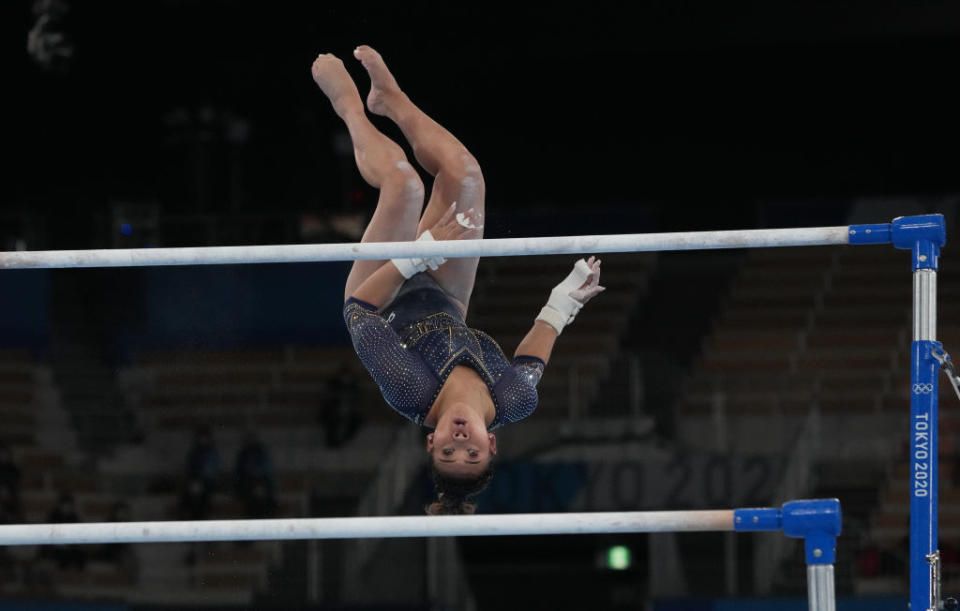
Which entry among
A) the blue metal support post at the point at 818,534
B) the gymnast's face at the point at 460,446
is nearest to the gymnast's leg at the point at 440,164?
the gymnast's face at the point at 460,446

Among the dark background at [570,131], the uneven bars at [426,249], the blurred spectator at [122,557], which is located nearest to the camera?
the uneven bars at [426,249]

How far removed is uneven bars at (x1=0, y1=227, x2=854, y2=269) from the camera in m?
2.58

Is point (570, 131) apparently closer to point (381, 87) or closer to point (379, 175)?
point (381, 87)

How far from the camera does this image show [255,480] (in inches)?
325

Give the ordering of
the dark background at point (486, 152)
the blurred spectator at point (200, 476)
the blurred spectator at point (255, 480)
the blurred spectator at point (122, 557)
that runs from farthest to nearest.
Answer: the dark background at point (486, 152)
the blurred spectator at point (200, 476)
the blurred spectator at point (255, 480)
the blurred spectator at point (122, 557)

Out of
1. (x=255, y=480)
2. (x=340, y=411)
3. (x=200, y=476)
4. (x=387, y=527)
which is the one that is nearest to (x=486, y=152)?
(x=340, y=411)

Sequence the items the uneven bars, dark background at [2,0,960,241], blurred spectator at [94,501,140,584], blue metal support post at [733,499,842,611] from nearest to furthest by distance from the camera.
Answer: blue metal support post at [733,499,842,611], the uneven bars, blurred spectator at [94,501,140,584], dark background at [2,0,960,241]

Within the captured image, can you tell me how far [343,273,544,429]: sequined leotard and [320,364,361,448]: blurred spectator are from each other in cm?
488

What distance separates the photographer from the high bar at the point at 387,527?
7.20 ft

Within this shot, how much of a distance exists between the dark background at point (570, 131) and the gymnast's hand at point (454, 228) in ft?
19.1

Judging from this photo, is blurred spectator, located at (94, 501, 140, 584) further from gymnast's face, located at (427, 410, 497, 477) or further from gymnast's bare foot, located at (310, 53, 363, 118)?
gymnast's face, located at (427, 410, 497, 477)

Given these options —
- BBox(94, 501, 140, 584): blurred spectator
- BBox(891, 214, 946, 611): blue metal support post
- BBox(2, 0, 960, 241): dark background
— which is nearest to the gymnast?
BBox(891, 214, 946, 611): blue metal support post

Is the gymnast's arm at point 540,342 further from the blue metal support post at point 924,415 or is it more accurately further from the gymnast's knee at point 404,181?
the blue metal support post at point 924,415

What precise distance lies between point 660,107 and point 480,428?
22.4 ft
